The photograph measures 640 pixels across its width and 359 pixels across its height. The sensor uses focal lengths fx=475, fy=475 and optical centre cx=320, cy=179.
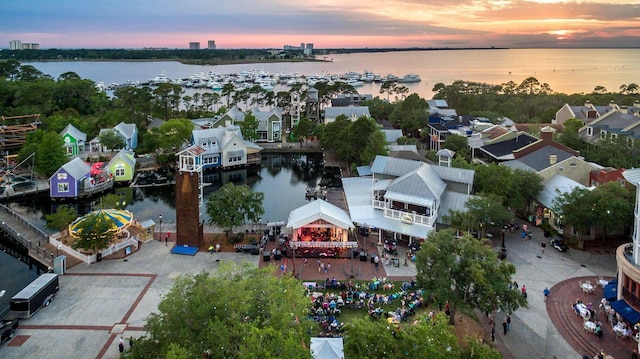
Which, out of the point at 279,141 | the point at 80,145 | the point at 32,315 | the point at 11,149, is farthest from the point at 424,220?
the point at 11,149

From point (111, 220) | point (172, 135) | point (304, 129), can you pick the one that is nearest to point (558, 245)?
point (111, 220)

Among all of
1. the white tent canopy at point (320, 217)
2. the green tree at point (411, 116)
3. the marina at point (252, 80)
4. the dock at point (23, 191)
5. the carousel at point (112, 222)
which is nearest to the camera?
the carousel at point (112, 222)

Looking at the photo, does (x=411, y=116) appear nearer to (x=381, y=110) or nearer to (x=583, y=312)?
(x=381, y=110)

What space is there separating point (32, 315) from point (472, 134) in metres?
45.6

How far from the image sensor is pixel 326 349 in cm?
1672

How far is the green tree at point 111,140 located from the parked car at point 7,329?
39148mm

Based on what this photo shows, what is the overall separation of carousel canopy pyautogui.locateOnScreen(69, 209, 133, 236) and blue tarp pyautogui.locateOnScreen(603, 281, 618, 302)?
27854mm

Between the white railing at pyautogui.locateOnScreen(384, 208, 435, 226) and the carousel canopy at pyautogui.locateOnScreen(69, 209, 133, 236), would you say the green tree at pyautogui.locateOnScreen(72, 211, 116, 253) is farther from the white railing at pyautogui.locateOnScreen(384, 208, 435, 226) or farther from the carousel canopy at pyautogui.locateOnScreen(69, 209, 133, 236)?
the white railing at pyautogui.locateOnScreen(384, 208, 435, 226)

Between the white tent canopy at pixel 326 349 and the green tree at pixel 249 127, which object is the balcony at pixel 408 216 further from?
the green tree at pixel 249 127

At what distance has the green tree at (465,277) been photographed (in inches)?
776

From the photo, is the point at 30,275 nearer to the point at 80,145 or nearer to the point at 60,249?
the point at 60,249

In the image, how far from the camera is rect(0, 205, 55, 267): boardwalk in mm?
28875

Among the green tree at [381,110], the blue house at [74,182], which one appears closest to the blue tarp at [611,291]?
the blue house at [74,182]

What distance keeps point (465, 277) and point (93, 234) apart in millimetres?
21357
